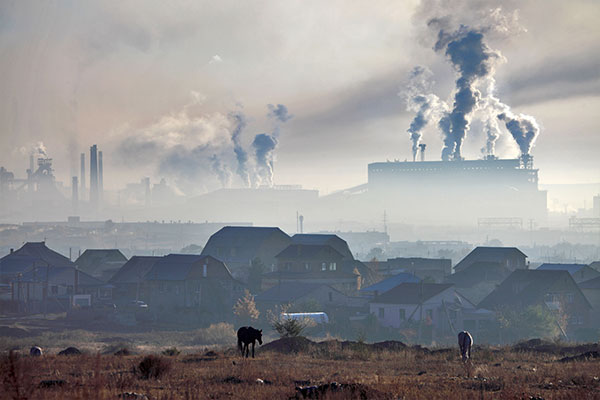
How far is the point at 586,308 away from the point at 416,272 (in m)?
26.8

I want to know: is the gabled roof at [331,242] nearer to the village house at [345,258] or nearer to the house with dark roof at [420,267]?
the village house at [345,258]

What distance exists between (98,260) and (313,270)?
35.5 m

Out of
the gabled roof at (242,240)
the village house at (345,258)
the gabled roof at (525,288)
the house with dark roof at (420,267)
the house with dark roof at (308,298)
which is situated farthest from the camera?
the gabled roof at (242,240)

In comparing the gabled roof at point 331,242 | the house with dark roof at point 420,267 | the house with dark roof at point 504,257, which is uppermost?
the gabled roof at point 331,242

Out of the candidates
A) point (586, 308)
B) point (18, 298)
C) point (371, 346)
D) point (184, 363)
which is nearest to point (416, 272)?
point (586, 308)

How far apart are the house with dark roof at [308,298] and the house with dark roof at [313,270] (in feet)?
21.1

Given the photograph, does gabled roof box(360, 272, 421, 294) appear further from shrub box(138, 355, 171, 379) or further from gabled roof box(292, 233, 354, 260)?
shrub box(138, 355, 171, 379)

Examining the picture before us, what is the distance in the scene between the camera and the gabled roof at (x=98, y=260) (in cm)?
10571

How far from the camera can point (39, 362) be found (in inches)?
1000

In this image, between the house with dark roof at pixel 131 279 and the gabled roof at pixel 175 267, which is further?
the house with dark roof at pixel 131 279

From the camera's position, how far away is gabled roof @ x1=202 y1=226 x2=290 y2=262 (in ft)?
328

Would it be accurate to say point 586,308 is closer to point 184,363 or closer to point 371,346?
point 371,346

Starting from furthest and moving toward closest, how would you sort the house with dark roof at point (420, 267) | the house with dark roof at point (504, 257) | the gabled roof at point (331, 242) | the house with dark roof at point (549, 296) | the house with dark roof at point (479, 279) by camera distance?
the gabled roof at point (331, 242) → the house with dark roof at point (420, 267) → the house with dark roof at point (504, 257) → the house with dark roof at point (479, 279) → the house with dark roof at point (549, 296)

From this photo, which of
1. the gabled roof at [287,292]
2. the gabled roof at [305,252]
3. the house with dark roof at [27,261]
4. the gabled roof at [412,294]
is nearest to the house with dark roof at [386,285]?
the gabled roof at [287,292]
